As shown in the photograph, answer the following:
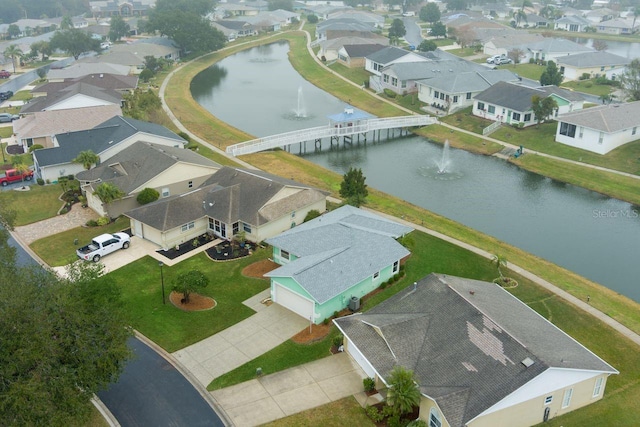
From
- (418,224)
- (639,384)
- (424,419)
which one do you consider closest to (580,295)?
(639,384)

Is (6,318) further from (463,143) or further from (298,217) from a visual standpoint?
(463,143)

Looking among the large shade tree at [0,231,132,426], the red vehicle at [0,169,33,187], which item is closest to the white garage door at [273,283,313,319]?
the large shade tree at [0,231,132,426]

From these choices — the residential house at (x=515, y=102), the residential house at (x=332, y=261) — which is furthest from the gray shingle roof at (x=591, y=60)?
the residential house at (x=332, y=261)

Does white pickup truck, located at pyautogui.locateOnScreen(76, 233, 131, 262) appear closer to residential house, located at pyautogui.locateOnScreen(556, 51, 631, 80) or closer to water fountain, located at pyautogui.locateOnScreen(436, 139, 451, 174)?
water fountain, located at pyautogui.locateOnScreen(436, 139, 451, 174)

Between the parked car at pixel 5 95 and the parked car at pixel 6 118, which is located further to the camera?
the parked car at pixel 5 95

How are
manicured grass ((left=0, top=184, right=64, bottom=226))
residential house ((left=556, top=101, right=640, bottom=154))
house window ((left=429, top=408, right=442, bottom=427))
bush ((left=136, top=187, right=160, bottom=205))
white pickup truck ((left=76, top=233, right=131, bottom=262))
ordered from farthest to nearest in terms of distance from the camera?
1. residential house ((left=556, top=101, right=640, bottom=154))
2. manicured grass ((left=0, top=184, right=64, bottom=226))
3. bush ((left=136, top=187, right=160, bottom=205))
4. white pickup truck ((left=76, top=233, right=131, bottom=262))
5. house window ((left=429, top=408, right=442, bottom=427))

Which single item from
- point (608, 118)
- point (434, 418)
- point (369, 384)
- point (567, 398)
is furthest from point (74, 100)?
point (567, 398)

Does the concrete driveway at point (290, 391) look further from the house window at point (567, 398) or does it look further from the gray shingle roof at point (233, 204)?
the gray shingle roof at point (233, 204)
